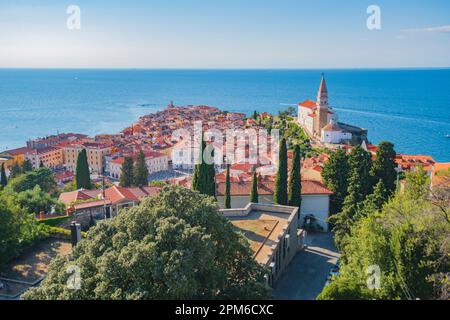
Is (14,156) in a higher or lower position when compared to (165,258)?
lower

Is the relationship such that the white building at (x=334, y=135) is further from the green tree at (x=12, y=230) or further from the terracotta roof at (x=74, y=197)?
the green tree at (x=12, y=230)

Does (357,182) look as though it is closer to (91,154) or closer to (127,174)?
(127,174)

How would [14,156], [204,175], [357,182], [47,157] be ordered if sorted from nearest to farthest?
[357,182] → [204,175] → [14,156] → [47,157]

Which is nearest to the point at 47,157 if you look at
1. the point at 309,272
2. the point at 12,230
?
the point at 12,230

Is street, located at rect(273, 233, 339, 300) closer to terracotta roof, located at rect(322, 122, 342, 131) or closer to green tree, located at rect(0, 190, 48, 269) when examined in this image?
green tree, located at rect(0, 190, 48, 269)

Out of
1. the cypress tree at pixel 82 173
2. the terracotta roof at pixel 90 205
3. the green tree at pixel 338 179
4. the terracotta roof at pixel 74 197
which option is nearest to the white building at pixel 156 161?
the cypress tree at pixel 82 173

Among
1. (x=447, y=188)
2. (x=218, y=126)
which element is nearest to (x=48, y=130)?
(x=218, y=126)
